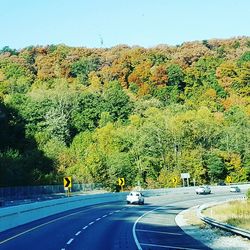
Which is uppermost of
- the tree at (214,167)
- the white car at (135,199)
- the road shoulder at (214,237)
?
the tree at (214,167)

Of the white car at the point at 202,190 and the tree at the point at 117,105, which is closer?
the white car at the point at 202,190

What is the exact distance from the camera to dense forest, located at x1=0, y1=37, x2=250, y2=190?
94500mm

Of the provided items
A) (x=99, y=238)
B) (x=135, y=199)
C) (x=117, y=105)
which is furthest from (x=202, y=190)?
(x=117, y=105)

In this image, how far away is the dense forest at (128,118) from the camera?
94.5 m

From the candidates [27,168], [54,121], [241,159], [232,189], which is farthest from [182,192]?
[54,121]

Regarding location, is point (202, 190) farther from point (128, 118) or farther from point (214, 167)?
point (128, 118)

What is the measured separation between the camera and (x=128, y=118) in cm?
14075

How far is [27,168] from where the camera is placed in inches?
3327

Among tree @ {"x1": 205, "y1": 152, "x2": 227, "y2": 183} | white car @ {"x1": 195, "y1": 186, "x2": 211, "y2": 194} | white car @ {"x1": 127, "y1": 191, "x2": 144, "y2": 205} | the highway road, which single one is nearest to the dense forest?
tree @ {"x1": 205, "y1": 152, "x2": 227, "y2": 183}

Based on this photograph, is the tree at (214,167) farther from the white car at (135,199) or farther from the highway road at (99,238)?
the highway road at (99,238)

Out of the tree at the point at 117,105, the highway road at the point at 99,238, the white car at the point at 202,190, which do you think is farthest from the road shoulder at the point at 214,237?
the tree at the point at 117,105

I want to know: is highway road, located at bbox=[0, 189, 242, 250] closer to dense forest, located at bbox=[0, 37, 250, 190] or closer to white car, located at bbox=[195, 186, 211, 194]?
dense forest, located at bbox=[0, 37, 250, 190]

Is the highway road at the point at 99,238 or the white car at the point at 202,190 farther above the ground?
the white car at the point at 202,190

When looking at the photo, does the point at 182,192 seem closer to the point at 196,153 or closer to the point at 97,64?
the point at 196,153
